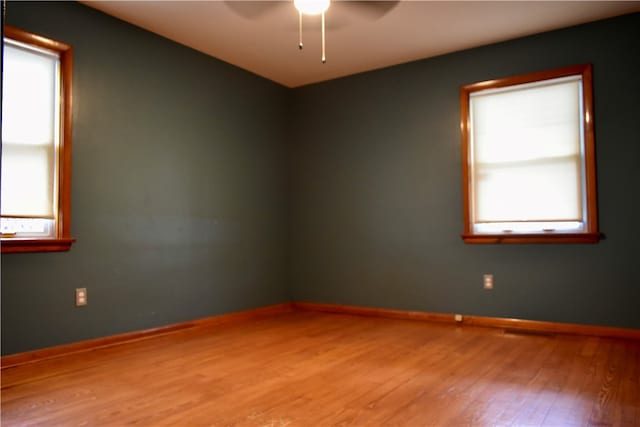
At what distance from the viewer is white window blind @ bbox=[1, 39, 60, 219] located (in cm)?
296

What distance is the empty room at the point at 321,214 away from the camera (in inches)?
98.0

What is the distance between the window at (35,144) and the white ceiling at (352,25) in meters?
0.58

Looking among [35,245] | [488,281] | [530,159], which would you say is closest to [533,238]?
[488,281]

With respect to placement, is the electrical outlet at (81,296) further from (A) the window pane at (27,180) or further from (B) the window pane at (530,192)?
(B) the window pane at (530,192)

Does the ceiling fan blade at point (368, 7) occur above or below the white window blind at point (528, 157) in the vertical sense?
above

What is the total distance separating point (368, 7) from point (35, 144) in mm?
2439

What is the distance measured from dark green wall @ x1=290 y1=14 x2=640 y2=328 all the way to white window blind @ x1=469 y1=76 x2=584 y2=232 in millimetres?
160

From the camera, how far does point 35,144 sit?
3086mm

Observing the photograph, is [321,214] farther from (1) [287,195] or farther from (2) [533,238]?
(2) [533,238]

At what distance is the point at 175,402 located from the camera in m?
2.21

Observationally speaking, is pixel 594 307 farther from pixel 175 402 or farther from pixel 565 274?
pixel 175 402

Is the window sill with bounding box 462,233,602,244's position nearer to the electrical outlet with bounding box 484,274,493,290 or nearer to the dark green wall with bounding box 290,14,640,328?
the dark green wall with bounding box 290,14,640,328

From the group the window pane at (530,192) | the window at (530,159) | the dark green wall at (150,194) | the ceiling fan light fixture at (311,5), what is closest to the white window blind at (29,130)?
the dark green wall at (150,194)

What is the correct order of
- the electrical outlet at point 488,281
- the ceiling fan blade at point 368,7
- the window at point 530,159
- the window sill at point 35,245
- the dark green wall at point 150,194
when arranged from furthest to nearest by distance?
the electrical outlet at point 488,281
the window at point 530,159
the ceiling fan blade at point 368,7
the dark green wall at point 150,194
the window sill at point 35,245
